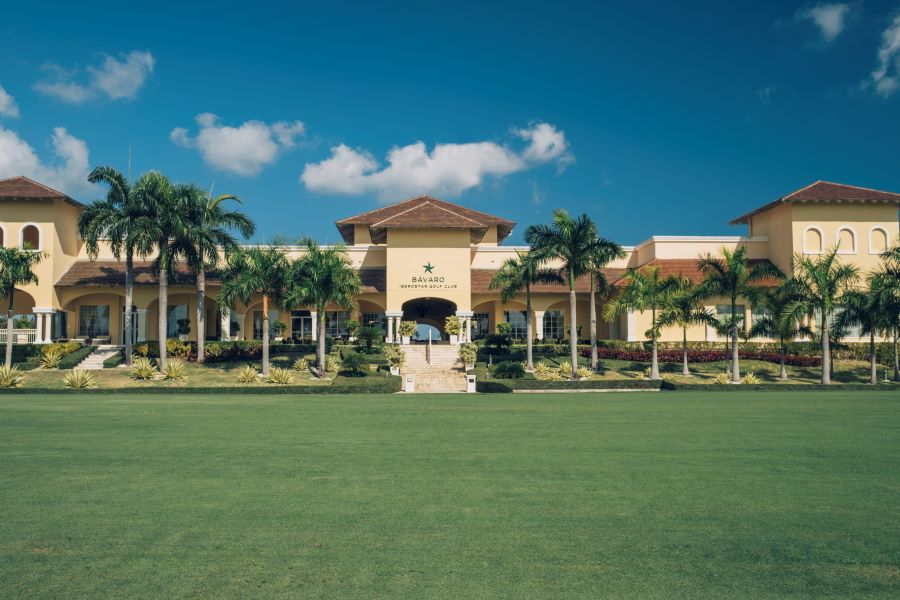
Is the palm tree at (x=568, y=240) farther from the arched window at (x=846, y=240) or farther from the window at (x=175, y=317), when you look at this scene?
the window at (x=175, y=317)

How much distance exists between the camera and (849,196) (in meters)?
39.7

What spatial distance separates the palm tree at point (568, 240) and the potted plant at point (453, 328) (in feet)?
27.9

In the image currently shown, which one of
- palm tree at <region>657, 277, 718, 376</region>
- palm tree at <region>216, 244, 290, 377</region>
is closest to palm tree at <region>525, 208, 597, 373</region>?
palm tree at <region>657, 277, 718, 376</region>

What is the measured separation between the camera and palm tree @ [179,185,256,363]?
3375 cm

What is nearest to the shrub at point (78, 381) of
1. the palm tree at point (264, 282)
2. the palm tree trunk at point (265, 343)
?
the palm tree trunk at point (265, 343)

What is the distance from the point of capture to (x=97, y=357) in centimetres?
3612

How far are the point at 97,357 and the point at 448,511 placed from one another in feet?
112

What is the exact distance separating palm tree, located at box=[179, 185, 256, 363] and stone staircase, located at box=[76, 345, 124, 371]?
5002 mm

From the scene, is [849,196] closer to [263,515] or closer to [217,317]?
[217,317]

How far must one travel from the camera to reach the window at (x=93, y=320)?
42594 mm

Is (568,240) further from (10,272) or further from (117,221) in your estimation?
(10,272)

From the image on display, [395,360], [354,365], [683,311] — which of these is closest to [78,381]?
[354,365]

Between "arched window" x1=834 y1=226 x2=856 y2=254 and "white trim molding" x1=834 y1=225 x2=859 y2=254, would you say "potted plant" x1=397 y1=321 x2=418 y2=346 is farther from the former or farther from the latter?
"arched window" x1=834 y1=226 x2=856 y2=254

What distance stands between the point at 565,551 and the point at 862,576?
96.9 inches
